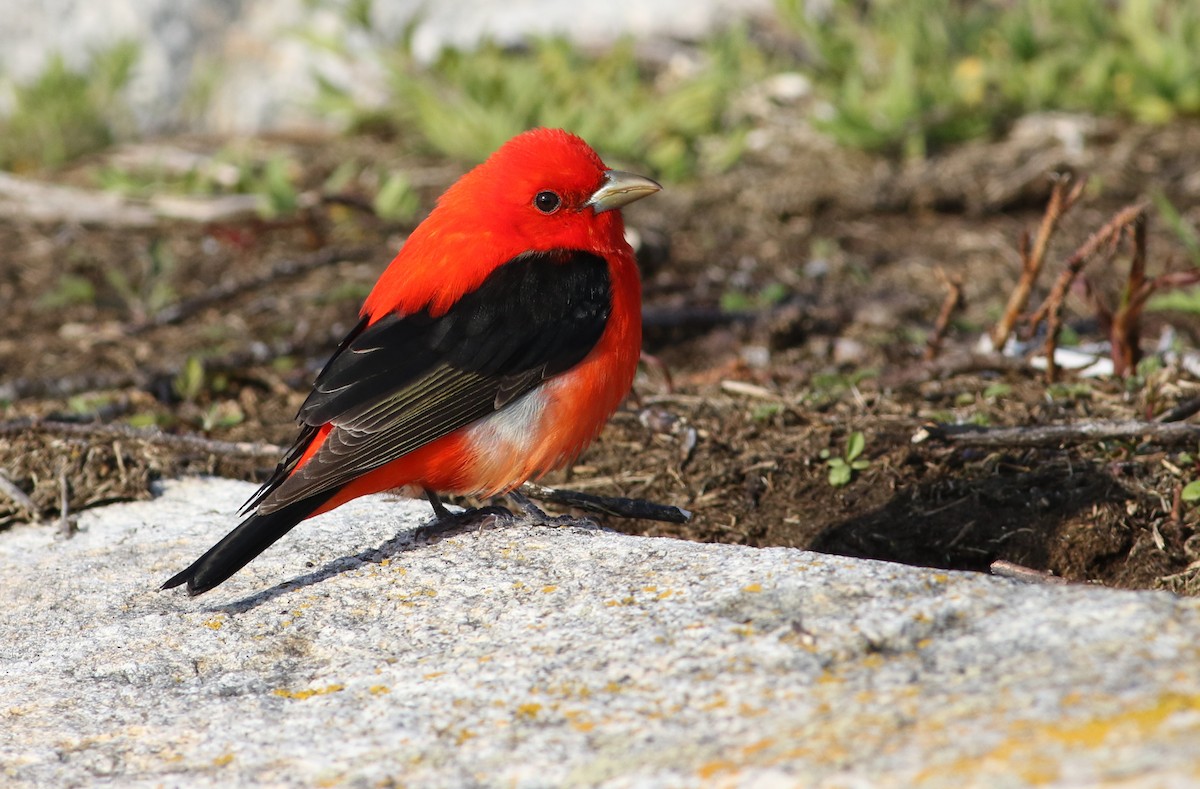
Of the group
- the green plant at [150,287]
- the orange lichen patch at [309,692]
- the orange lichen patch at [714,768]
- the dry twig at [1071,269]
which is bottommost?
the orange lichen patch at [309,692]

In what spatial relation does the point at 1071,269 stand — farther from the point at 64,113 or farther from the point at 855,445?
the point at 64,113

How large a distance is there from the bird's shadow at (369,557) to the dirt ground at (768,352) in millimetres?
609

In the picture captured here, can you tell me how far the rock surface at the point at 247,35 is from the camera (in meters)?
8.69

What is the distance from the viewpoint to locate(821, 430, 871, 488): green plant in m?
3.80

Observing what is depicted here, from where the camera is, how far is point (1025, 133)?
22.8 ft

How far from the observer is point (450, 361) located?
3.44 meters

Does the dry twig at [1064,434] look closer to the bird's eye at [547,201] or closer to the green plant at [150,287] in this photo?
the bird's eye at [547,201]

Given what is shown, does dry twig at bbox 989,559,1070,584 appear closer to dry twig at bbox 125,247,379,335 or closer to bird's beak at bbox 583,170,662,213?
bird's beak at bbox 583,170,662,213

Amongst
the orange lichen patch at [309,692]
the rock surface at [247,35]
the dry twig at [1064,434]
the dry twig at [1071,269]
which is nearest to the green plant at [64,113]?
the rock surface at [247,35]

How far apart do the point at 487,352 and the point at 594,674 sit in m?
1.29

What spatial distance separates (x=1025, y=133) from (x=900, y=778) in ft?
18.8

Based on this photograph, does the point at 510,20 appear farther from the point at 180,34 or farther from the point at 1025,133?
the point at 1025,133

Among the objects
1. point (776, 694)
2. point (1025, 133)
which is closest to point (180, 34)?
point (1025, 133)

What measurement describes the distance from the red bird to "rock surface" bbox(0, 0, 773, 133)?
496cm
